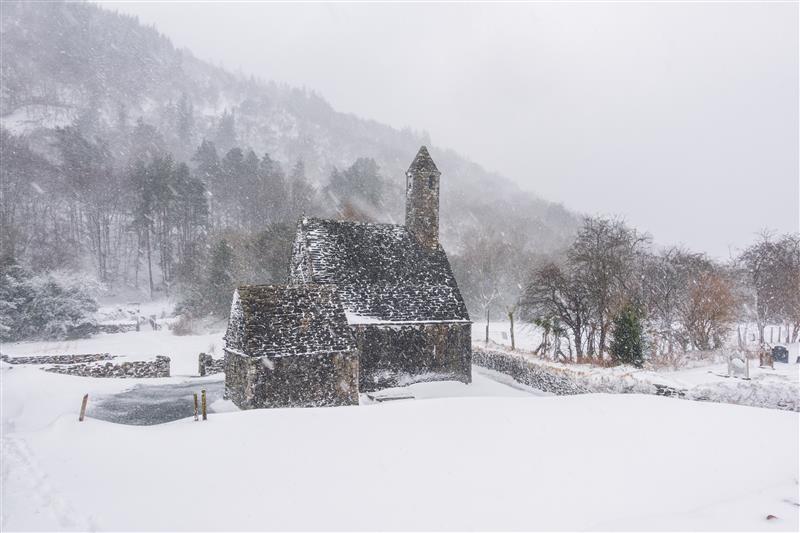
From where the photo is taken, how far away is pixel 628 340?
1018 inches

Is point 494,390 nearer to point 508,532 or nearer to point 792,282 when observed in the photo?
point 508,532

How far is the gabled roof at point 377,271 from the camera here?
24734 millimetres

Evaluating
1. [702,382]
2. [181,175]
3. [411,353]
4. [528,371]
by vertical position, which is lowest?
[528,371]

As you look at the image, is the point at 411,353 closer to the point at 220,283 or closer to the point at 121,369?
the point at 121,369

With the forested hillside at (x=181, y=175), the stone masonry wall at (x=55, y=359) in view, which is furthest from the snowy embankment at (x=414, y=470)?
the forested hillside at (x=181, y=175)

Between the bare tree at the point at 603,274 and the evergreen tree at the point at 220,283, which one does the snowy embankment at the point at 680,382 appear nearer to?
the bare tree at the point at 603,274

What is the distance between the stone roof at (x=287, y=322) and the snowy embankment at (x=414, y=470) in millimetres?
4730

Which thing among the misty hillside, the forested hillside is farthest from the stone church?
the misty hillside

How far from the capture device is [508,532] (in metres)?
8.91

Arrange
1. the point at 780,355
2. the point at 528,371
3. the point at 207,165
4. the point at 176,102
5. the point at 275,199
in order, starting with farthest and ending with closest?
the point at 176,102 → the point at 207,165 → the point at 275,199 → the point at 528,371 → the point at 780,355

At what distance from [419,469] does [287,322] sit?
33.8 feet

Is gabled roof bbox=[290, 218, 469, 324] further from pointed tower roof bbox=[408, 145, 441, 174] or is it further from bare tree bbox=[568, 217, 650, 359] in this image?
bare tree bbox=[568, 217, 650, 359]

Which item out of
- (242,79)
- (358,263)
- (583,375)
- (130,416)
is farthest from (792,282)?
(242,79)

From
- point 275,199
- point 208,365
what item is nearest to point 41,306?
point 208,365
